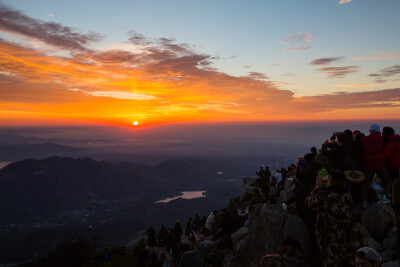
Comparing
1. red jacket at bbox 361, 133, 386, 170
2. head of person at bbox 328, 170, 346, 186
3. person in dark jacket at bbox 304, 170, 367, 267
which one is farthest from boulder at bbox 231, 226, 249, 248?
head of person at bbox 328, 170, 346, 186

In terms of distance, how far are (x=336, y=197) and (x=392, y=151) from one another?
6.71 metres

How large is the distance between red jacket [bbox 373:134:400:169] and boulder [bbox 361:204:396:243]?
180 centimetres

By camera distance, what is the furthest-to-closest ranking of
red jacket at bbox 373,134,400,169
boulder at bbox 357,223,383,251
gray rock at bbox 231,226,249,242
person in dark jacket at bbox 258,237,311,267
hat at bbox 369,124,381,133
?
gray rock at bbox 231,226,249,242
hat at bbox 369,124,381,133
red jacket at bbox 373,134,400,169
boulder at bbox 357,223,383,251
person in dark jacket at bbox 258,237,311,267

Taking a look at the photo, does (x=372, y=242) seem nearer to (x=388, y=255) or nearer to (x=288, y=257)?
(x=388, y=255)

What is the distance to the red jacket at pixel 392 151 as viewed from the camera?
9680 mm

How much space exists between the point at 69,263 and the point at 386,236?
180ft

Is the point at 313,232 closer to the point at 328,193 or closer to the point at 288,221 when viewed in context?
the point at 288,221

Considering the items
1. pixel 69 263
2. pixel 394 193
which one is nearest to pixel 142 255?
pixel 394 193

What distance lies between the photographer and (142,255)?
54.0 ft

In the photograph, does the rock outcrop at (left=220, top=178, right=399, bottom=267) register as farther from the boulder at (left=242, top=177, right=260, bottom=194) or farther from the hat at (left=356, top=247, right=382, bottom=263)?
the boulder at (left=242, top=177, right=260, bottom=194)

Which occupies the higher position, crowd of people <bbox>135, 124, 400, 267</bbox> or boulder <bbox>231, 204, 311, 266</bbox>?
crowd of people <bbox>135, 124, 400, 267</bbox>

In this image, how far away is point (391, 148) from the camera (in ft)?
31.9

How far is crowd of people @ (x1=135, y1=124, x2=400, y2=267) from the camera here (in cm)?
525

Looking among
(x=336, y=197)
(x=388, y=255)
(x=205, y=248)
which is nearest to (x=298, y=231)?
(x=388, y=255)
